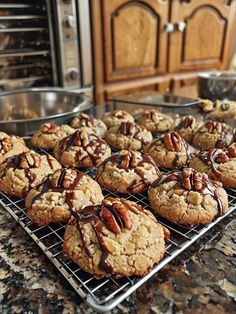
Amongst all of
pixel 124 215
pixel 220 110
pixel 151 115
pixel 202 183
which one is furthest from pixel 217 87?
pixel 124 215

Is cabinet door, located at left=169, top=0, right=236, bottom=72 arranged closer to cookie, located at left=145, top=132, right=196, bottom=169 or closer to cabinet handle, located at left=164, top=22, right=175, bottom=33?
cabinet handle, located at left=164, top=22, right=175, bottom=33

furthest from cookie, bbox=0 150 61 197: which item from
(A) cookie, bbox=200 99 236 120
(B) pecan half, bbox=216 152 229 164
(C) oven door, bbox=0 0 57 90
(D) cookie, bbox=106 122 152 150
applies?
(C) oven door, bbox=0 0 57 90

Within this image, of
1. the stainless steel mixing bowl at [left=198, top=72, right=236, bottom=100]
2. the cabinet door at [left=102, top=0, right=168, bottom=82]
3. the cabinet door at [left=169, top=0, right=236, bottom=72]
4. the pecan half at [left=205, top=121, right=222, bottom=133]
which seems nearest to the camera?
the pecan half at [left=205, top=121, right=222, bottom=133]

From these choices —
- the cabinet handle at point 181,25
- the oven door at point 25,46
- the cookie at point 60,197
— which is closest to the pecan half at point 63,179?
the cookie at point 60,197

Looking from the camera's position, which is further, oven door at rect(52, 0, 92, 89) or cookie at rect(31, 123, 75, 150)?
oven door at rect(52, 0, 92, 89)

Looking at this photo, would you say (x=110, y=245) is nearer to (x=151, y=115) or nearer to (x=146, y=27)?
(x=151, y=115)

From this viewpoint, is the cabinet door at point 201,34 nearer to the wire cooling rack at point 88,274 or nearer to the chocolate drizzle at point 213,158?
the chocolate drizzle at point 213,158

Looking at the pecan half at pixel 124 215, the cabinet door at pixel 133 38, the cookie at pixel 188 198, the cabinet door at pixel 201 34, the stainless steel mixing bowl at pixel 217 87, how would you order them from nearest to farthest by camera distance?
the pecan half at pixel 124 215, the cookie at pixel 188 198, the stainless steel mixing bowl at pixel 217 87, the cabinet door at pixel 133 38, the cabinet door at pixel 201 34
